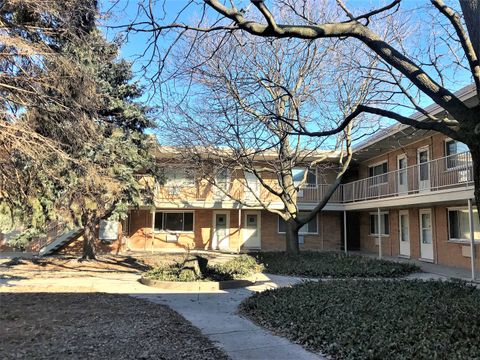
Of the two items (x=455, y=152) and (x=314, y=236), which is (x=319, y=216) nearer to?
(x=314, y=236)

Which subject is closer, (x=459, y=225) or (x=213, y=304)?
(x=213, y=304)

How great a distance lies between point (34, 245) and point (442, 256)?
20.2 m

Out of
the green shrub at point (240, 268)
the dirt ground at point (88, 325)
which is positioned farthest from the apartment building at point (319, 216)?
the dirt ground at point (88, 325)

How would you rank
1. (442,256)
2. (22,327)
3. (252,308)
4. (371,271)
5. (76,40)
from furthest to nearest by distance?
(442,256)
(371,271)
(76,40)
(252,308)
(22,327)

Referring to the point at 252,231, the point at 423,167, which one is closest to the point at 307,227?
Result: the point at 252,231

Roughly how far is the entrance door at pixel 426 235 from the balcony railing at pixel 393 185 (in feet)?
4.05

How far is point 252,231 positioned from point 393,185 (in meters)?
8.65

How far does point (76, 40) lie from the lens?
903 centimetres

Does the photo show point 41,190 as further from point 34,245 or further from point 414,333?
point 34,245

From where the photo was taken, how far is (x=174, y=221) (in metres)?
26.0

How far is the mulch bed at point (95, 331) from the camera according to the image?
555cm

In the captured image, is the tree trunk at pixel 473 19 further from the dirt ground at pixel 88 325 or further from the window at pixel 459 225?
the window at pixel 459 225

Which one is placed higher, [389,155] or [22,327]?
[389,155]

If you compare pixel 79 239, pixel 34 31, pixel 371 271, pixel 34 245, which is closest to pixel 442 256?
pixel 371 271
